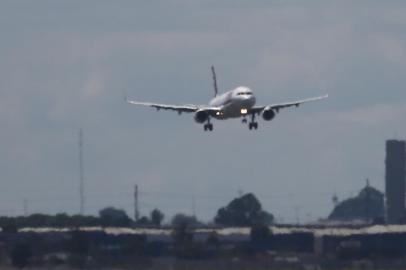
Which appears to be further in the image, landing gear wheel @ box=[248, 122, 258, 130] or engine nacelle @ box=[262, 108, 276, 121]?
engine nacelle @ box=[262, 108, 276, 121]

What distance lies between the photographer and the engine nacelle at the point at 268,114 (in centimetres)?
14862

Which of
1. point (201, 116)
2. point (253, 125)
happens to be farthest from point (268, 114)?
point (201, 116)

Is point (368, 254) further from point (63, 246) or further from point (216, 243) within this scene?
point (63, 246)

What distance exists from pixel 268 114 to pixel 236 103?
3465mm

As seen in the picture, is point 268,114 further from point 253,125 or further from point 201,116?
point 201,116

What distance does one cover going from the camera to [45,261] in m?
145

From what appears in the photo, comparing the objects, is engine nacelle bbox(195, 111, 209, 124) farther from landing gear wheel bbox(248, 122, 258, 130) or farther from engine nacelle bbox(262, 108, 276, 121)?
landing gear wheel bbox(248, 122, 258, 130)

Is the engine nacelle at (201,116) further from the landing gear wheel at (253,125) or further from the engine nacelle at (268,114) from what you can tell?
the landing gear wheel at (253,125)

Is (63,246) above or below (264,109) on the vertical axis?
below

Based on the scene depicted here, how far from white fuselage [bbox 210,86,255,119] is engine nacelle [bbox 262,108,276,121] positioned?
180 centimetres

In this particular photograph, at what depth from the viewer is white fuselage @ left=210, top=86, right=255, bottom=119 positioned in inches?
5753

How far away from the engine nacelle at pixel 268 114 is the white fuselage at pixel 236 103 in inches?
70.8

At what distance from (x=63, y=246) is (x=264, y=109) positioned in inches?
738

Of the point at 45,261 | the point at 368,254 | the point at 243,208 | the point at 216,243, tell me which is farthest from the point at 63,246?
the point at 243,208
